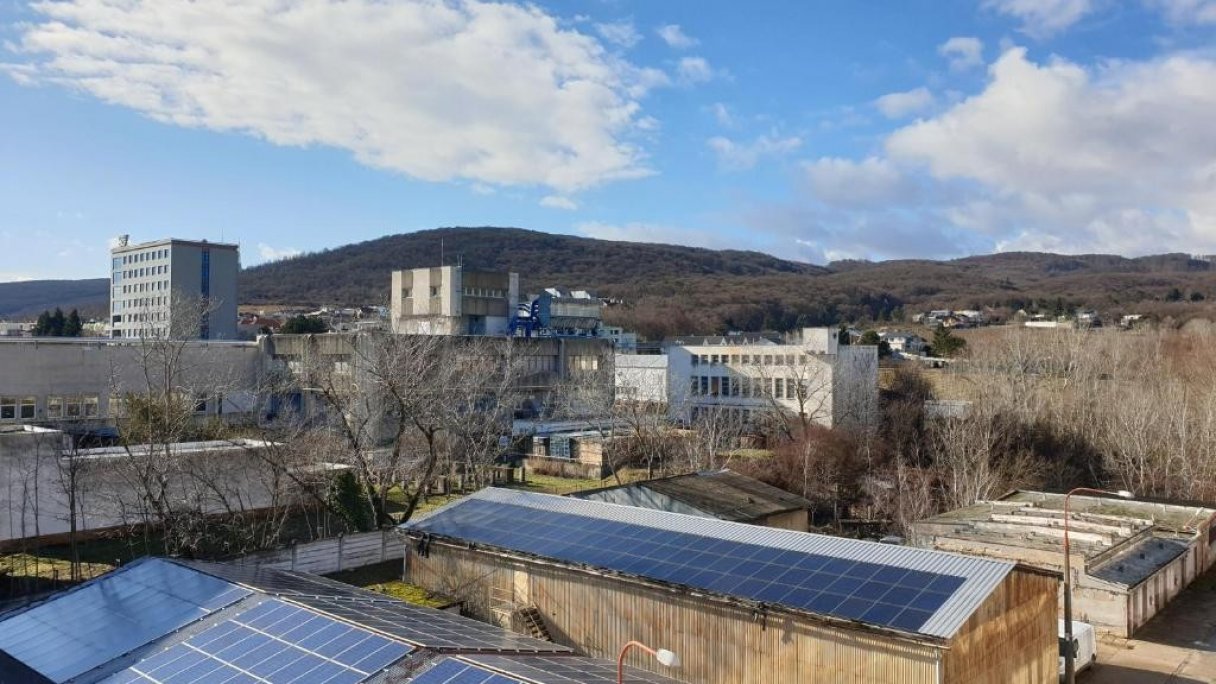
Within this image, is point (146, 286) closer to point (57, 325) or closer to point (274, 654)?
point (57, 325)

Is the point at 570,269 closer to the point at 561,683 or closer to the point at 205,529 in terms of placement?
the point at 205,529

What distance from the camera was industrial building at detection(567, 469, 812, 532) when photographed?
25.4 m

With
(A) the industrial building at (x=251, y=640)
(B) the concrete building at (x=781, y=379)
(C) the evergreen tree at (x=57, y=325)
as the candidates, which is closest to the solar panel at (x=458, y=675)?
(A) the industrial building at (x=251, y=640)

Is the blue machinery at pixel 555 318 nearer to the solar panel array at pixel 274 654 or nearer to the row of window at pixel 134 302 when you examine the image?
the row of window at pixel 134 302

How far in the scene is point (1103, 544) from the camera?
83.0 feet

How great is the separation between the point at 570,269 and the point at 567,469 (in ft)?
498

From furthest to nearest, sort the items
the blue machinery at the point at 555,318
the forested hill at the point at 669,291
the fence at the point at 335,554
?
1. the forested hill at the point at 669,291
2. the blue machinery at the point at 555,318
3. the fence at the point at 335,554

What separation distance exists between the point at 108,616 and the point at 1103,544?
26.4 meters

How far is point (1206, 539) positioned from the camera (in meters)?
29.5

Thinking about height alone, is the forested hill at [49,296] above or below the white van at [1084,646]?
above

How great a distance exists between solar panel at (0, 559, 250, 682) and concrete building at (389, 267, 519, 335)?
1600 inches

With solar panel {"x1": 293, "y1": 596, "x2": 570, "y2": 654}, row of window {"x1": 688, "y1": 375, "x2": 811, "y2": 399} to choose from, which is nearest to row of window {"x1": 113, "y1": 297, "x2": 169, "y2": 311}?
row of window {"x1": 688, "y1": 375, "x2": 811, "y2": 399}

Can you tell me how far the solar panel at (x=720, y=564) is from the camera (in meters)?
13.4

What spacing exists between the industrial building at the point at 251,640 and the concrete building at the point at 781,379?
38.5 meters
